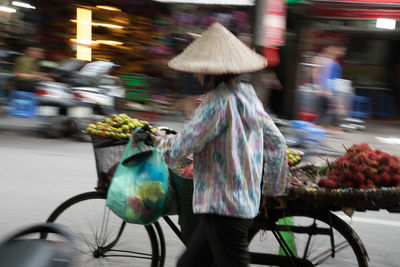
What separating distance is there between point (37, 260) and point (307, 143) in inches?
240

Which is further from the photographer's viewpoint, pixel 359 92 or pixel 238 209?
pixel 359 92

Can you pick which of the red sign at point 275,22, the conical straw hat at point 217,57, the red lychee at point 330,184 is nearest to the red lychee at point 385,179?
the red lychee at point 330,184

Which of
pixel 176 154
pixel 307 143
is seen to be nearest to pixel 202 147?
pixel 176 154

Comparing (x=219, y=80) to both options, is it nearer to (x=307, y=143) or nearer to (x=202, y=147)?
(x=202, y=147)

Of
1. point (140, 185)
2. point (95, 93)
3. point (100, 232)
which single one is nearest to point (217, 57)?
point (140, 185)

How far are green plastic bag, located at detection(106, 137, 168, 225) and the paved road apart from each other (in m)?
1.20

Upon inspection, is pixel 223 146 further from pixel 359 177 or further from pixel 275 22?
pixel 275 22

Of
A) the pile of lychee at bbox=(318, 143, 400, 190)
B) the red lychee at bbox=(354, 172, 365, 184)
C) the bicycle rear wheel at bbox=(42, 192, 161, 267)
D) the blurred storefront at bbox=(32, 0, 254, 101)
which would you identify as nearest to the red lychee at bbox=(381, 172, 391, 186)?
the pile of lychee at bbox=(318, 143, 400, 190)

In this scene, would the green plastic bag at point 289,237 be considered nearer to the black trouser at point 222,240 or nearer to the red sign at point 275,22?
the black trouser at point 222,240

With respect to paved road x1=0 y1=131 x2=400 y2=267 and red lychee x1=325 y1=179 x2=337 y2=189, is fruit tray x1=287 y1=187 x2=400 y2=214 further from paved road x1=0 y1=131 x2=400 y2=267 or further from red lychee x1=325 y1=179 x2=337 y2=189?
paved road x1=0 y1=131 x2=400 y2=267

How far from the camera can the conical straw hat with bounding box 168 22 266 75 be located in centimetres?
236

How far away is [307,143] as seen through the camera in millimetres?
7422

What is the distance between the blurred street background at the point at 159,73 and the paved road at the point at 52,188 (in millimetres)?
28

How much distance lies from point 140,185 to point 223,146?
0.64m
